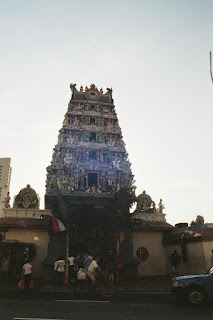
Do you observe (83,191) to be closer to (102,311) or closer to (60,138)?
(60,138)

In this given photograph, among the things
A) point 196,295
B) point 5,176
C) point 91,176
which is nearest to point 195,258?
point 196,295

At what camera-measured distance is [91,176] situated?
27938mm

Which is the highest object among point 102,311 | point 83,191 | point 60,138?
point 60,138

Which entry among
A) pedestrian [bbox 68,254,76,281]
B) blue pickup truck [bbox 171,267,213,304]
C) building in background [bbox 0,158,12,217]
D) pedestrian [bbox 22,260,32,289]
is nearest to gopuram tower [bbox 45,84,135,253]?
pedestrian [bbox 68,254,76,281]

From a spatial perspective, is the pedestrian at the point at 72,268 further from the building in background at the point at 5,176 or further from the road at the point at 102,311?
the building in background at the point at 5,176

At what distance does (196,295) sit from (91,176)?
19.3m

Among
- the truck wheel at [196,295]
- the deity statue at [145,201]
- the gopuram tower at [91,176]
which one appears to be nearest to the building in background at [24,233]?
the gopuram tower at [91,176]

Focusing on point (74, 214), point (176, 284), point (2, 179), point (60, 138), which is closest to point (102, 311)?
point (176, 284)

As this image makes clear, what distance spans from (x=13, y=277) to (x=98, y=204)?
8274 millimetres

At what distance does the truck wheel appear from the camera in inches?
372

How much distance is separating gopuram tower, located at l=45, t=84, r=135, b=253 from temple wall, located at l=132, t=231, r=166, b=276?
109 inches

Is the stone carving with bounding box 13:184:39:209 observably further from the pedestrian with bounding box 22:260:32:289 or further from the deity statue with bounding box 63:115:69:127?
the pedestrian with bounding box 22:260:32:289

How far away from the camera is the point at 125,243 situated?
23469mm

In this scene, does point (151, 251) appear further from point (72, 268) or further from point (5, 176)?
point (5, 176)
